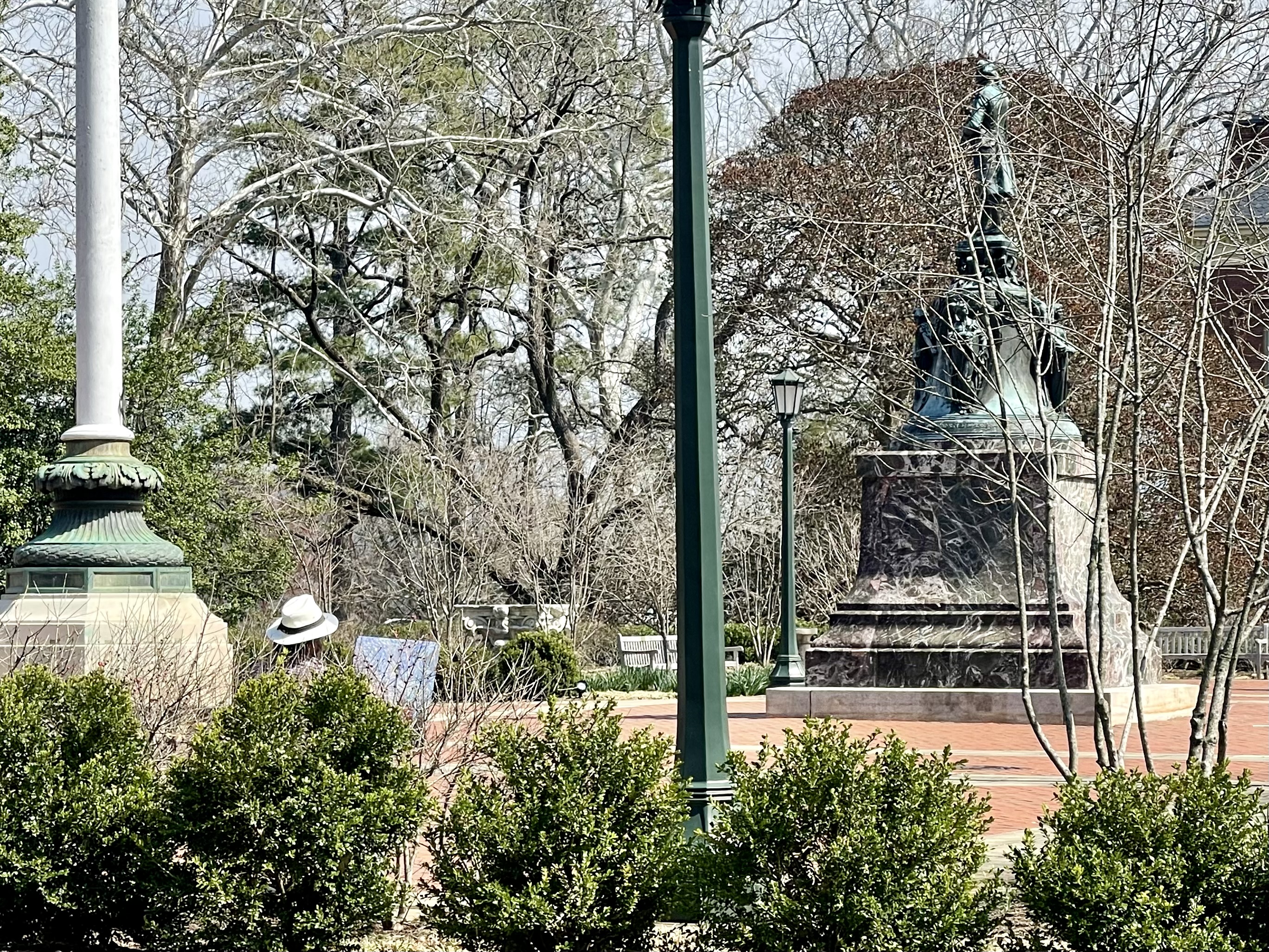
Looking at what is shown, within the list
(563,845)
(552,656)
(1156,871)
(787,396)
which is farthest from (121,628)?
(787,396)

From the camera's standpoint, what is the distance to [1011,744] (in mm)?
16438

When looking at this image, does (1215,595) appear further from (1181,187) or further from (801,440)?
(801,440)

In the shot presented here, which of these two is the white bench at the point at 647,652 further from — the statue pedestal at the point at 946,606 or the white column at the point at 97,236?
the white column at the point at 97,236

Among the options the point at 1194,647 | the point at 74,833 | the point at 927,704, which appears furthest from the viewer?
the point at 1194,647

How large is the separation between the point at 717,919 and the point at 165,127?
2098 cm

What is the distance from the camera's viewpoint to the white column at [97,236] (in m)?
14.1

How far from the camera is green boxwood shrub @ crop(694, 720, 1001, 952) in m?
6.04

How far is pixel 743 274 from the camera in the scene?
39344 millimetres

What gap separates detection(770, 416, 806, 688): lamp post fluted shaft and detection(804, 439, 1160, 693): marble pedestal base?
302 centimetres

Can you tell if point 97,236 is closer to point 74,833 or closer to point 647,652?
point 74,833

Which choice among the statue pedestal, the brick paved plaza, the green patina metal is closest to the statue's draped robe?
the statue pedestal

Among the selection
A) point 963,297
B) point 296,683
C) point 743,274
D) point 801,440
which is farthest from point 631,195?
point 296,683

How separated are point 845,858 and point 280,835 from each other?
96.3 inches

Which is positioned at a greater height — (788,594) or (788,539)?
(788,539)
